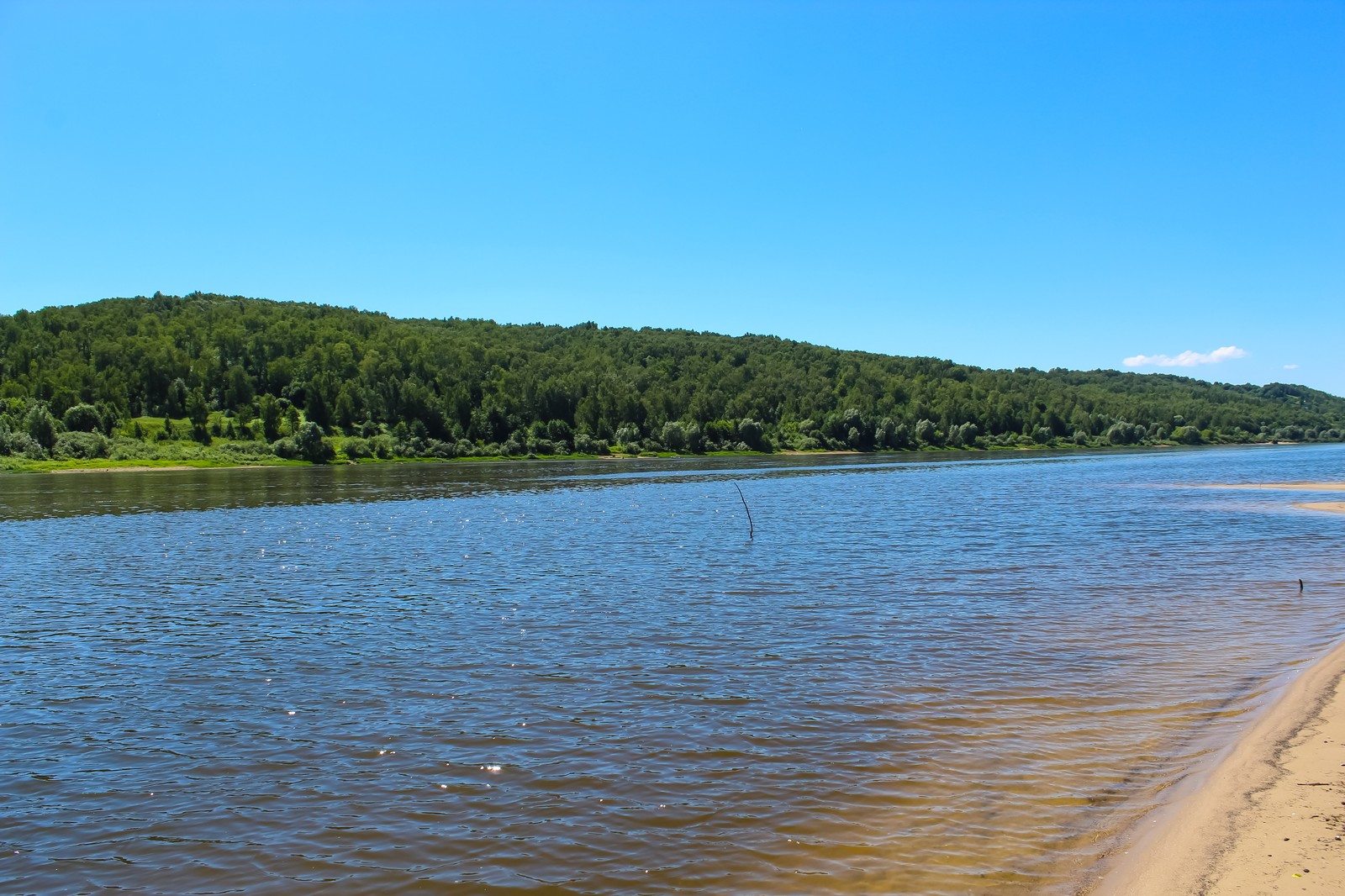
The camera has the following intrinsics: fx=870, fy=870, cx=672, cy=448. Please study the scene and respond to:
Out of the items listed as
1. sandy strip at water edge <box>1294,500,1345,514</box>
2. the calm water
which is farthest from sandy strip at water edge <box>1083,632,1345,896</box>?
sandy strip at water edge <box>1294,500,1345,514</box>

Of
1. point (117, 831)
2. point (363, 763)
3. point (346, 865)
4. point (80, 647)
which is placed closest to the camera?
point (346, 865)

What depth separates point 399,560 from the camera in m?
34.2

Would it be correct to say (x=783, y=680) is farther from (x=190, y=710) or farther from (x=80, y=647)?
(x=80, y=647)

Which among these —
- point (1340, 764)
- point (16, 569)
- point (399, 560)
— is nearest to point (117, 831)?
point (1340, 764)

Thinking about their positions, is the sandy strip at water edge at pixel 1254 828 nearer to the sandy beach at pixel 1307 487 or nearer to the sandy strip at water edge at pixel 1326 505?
the sandy strip at water edge at pixel 1326 505

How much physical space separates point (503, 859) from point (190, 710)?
28.5 ft

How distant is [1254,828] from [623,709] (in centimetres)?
887

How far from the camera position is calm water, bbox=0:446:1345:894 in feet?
31.7

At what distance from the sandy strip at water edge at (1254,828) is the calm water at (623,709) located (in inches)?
24.2

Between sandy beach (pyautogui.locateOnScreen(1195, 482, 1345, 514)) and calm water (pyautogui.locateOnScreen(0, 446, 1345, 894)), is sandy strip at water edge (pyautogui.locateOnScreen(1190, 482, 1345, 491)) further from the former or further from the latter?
calm water (pyautogui.locateOnScreen(0, 446, 1345, 894))

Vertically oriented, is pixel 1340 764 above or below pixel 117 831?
above

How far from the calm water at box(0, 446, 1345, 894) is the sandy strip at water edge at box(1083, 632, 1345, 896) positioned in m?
0.61

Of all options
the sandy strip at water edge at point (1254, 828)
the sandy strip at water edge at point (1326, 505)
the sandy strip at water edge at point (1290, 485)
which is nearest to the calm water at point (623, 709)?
the sandy strip at water edge at point (1254, 828)

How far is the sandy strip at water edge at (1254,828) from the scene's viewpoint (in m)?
8.05
